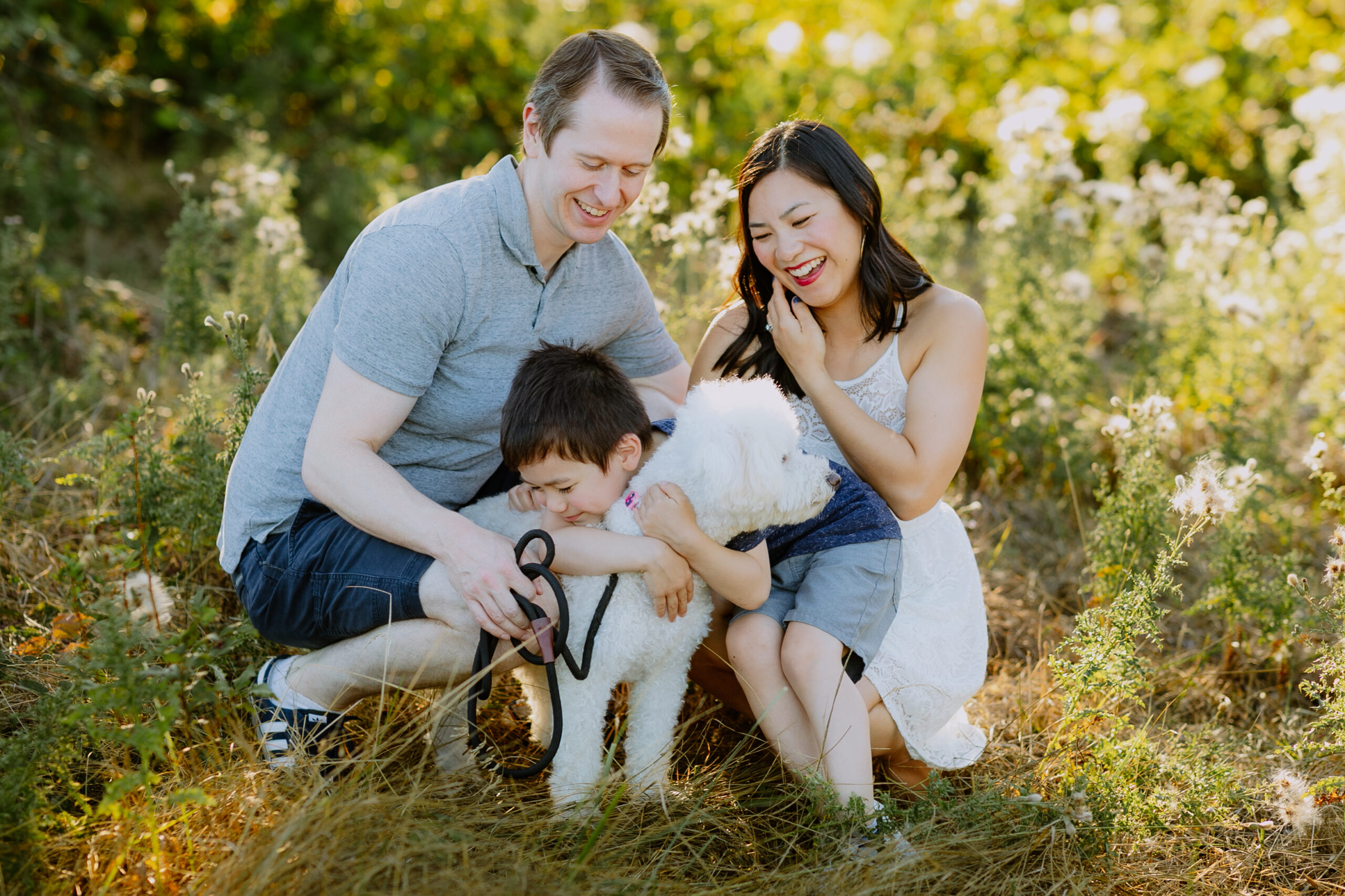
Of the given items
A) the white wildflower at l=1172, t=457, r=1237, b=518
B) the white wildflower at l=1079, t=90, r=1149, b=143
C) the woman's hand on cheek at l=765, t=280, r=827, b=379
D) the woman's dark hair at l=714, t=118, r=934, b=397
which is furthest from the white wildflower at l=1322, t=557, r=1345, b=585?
the white wildflower at l=1079, t=90, r=1149, b=143

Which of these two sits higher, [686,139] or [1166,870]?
[686,139]

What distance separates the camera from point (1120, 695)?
8.18 ft

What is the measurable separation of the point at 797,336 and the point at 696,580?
0.73 metres

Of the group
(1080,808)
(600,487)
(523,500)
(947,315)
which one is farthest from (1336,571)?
(523,500)

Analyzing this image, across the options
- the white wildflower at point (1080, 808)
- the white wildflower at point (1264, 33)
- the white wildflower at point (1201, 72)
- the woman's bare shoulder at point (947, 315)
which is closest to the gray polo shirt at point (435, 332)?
the woman's bare shoulder at point (947, 315)

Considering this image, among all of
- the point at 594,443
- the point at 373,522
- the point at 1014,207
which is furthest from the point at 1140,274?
the point at 373,522

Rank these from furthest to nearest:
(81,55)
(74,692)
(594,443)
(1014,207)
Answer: (81,55), (1014,207), (594,443), (74,692)

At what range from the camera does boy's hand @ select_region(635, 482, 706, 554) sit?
220 centimetres

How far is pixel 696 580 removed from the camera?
2430 mm

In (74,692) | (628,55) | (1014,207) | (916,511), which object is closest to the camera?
(74,692)

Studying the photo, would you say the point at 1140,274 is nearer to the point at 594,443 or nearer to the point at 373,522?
the point at 594,443

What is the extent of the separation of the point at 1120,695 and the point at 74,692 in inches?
97.6

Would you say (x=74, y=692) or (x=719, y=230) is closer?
(x=74, y=692)

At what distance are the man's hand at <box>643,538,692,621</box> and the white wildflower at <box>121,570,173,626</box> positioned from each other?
1.35 metres
